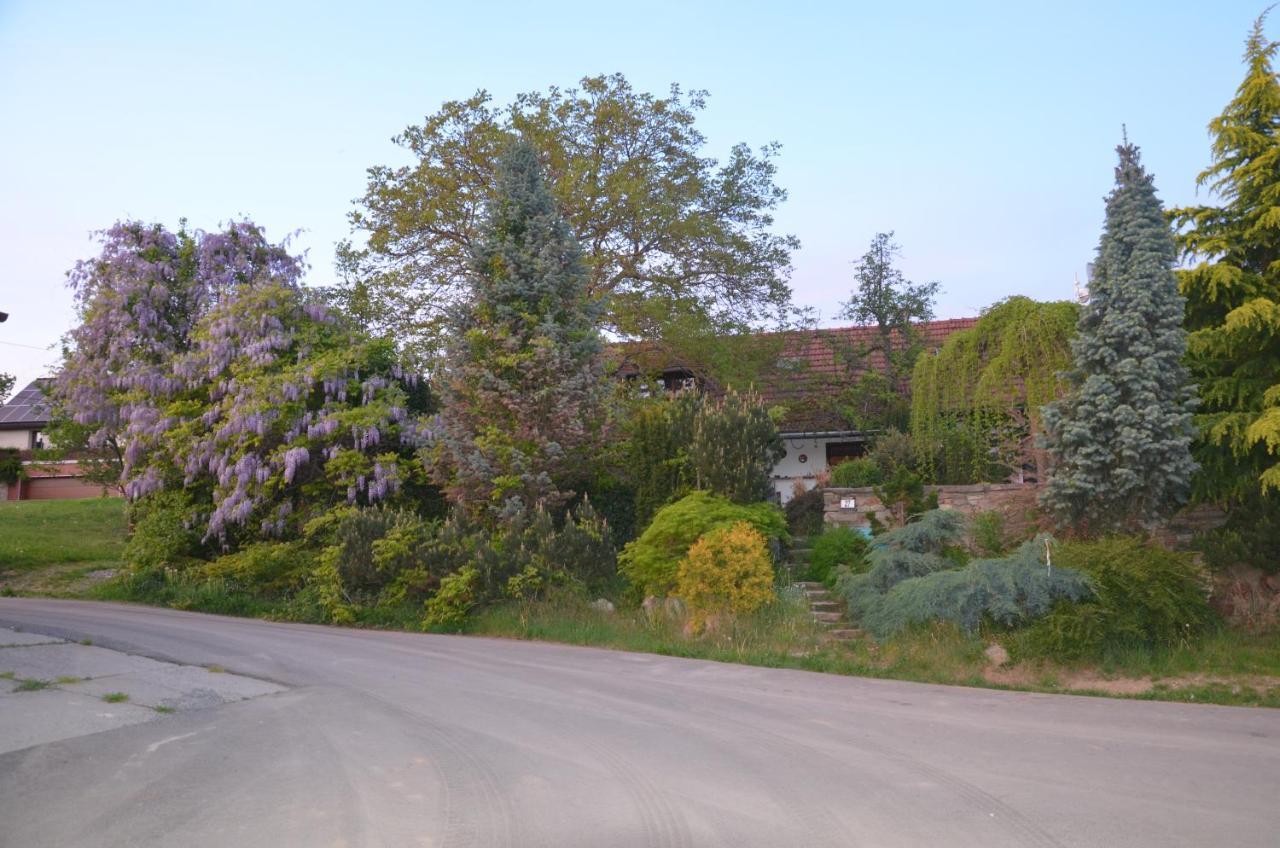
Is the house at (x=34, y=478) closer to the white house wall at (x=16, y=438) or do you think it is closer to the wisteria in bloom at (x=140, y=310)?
the white house wall at (x=16, y=438)

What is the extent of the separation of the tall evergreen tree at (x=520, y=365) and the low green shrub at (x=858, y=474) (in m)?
4.98

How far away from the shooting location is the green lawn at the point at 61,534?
88.2ft

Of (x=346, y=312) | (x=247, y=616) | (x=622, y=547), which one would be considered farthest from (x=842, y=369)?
(x=247, y=616)

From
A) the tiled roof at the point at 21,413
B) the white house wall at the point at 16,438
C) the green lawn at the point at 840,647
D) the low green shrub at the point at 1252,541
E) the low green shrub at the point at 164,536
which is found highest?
the tiled roof at the point at 21,413

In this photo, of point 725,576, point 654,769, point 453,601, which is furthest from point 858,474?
point 654,769

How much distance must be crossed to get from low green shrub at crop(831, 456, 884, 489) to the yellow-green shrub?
452 cm

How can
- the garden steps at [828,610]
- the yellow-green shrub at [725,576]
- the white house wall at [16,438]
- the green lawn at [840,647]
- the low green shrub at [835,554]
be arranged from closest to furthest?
the green lawn at [840,647], the garden steps at [828,610], the yellow-green shrub at [725,576], the low green shrub at [835,554], the white house wall at [16,438]

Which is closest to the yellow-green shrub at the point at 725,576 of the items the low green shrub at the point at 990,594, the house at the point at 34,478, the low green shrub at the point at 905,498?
the low green shrub at the point at 990,594

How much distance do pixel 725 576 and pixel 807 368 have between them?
46.4ft

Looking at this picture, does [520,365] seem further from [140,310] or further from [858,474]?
[140,310]

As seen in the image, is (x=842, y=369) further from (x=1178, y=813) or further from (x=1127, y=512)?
(x=1178, y=813)

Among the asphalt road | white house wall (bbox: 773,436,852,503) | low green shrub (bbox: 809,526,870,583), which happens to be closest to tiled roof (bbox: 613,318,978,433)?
white house wall (bbox: 773,436,852,503)

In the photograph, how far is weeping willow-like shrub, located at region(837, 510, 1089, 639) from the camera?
486 inches

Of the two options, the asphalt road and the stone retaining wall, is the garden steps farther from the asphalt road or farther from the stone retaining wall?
the asphalt road
